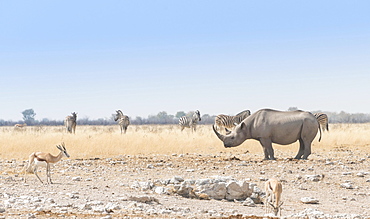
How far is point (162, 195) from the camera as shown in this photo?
10.4 m

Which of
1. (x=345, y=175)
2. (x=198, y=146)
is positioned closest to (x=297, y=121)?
(x=345, y=175)

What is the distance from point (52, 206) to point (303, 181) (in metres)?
6.82

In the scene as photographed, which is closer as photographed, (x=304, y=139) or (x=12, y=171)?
(x=12, y=171)

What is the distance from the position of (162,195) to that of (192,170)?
3.93 m

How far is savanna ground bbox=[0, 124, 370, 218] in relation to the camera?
998cm

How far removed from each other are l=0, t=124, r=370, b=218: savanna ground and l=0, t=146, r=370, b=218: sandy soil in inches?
0.8

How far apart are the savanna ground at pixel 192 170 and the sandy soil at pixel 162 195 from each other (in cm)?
2

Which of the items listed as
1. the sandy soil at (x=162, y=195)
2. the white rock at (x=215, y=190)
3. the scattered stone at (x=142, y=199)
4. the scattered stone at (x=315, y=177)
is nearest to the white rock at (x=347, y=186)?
the sandy soil at (x=162, y=195)

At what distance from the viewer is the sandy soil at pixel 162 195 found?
850 centimetres

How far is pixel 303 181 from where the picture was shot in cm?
1293

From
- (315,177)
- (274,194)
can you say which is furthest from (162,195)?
(315,177)

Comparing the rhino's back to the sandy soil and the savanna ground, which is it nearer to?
the savanna ground

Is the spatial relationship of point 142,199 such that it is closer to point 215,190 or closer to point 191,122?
point 215,190

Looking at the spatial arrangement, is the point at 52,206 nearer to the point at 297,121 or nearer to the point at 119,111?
the point at 297,121
